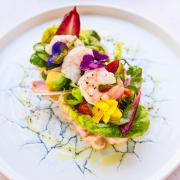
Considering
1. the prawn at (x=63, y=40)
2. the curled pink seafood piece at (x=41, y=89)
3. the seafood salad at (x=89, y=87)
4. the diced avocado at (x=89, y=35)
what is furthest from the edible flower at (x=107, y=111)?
the diced avocado at (x=89, y=35)

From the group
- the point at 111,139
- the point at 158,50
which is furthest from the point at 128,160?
the point at 158,50

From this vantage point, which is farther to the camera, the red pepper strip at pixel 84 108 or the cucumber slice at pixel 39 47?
the cucumber slice at pixel 39 47

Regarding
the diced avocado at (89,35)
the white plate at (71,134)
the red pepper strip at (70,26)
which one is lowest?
the white plate at (71,134)

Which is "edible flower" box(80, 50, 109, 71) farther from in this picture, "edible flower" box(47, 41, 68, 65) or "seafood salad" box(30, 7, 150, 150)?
"edible flower" box(47, 41, 68, 65)

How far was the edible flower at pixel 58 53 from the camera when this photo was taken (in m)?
2.04

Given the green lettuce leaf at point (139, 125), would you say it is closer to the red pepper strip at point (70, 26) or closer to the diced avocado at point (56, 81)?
the diced avocado at point (56, 81)

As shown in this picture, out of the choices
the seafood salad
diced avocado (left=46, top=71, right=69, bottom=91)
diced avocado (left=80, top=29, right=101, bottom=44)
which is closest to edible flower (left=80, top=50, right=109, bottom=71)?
the seafood salad

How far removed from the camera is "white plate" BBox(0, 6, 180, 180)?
1.80 meters

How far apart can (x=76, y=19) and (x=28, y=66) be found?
1.16 feet

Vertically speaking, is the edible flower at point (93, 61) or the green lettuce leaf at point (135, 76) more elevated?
the edible flower at point (93, 61)

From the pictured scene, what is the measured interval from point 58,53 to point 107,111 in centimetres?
42

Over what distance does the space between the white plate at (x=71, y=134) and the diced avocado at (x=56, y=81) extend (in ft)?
0.38

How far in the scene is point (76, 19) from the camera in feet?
7.16

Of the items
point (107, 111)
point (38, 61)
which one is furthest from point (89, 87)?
point (38, 61)
